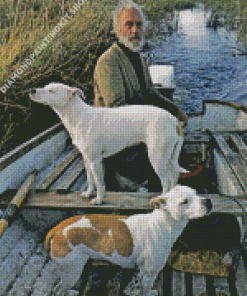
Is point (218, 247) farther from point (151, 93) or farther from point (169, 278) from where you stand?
point (151, 93)

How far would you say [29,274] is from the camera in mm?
2322

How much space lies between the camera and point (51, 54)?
5.92m

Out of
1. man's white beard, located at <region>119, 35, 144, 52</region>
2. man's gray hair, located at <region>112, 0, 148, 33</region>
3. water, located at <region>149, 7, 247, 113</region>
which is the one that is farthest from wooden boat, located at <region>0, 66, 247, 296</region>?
water, located at <region>149, 7, 247, 113</region>

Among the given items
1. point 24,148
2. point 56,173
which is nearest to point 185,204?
point 56,173

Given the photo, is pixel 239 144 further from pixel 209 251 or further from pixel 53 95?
pixel 53 95

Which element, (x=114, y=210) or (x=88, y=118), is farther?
(x=114, y=210)

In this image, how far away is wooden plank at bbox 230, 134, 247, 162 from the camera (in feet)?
11.3

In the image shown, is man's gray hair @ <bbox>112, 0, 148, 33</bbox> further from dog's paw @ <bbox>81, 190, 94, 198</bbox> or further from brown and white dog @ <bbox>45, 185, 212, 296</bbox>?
brown and white dog @ <bbox>45, 185, 212, 296</bbox>

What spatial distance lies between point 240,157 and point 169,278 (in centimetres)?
184

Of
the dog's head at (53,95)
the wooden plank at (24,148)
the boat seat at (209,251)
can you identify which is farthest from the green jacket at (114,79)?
the boat seat at (209,251)

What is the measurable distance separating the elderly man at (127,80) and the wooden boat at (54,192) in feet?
Answer: 1.18

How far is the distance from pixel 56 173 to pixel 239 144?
232 centimetres

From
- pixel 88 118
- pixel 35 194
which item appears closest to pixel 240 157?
pixel 88 118

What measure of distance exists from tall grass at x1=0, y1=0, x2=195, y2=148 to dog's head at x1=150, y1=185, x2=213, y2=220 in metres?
2.38
